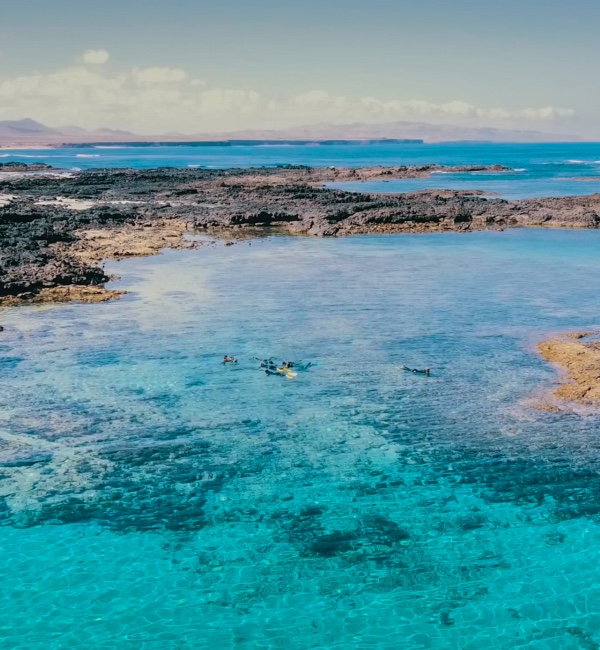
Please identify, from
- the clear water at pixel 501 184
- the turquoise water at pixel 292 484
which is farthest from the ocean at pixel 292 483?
the clear water at pixel 501 184

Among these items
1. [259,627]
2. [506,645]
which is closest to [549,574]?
[506,645]

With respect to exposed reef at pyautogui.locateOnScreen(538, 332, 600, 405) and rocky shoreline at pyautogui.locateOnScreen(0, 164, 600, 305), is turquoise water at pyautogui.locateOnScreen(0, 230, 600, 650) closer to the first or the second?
exposed reef at pyautogui.locateOnScreen(538, 332, 600, 405)

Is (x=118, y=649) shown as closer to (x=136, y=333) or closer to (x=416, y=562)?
(x=416, y=562)

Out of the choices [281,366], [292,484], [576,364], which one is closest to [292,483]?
[292,484]

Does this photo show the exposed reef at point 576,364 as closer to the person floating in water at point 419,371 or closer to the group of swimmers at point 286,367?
the person floating in water at point 419,371

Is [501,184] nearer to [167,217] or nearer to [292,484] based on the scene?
[167,217]

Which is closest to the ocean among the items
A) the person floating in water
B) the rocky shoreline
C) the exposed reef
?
the person floating in water
